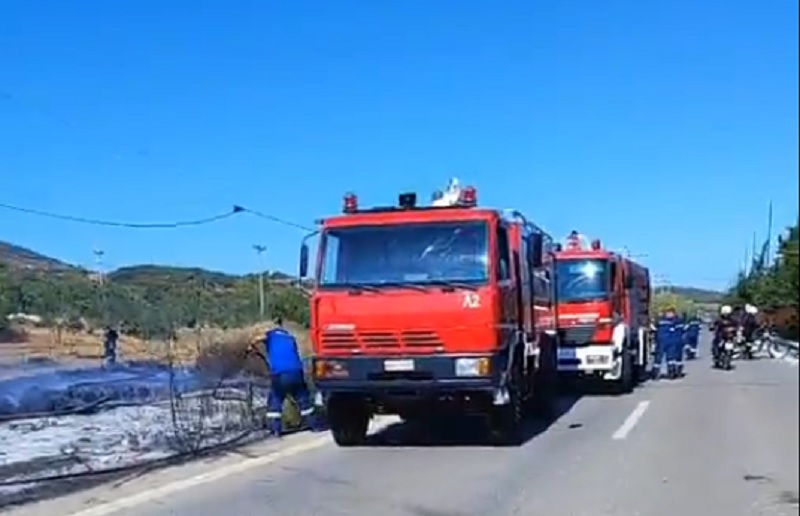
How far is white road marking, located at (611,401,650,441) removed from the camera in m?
16.6

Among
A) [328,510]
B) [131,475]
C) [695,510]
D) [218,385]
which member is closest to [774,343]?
[695,510]

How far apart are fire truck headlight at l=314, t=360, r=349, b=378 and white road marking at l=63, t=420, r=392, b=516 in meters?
1.04

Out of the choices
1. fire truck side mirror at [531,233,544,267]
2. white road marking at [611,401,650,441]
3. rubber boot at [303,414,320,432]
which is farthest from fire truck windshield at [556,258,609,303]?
rubber boot at [303,414,320,432]

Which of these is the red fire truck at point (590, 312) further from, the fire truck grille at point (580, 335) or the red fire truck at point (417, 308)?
the red fire truck at point (417, 308)

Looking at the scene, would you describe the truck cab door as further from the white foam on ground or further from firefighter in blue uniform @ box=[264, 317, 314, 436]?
the white foam on ground

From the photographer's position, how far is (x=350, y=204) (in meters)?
15.9

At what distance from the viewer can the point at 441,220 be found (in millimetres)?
14930

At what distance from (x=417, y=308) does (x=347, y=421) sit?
7.72ft

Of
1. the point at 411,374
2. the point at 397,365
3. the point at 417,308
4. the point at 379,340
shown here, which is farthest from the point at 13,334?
the point at 417,308

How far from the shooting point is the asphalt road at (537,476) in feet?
33.9

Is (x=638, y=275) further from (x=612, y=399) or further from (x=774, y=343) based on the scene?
(x=774, y=343)

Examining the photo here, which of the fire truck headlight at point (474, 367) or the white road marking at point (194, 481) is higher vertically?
the fire truck headlight at point (474, 367)

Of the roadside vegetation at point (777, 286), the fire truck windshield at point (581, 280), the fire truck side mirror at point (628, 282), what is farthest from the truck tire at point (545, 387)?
the roadside vegetation at point (777, 286)

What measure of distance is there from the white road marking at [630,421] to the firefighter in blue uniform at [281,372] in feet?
14.2
